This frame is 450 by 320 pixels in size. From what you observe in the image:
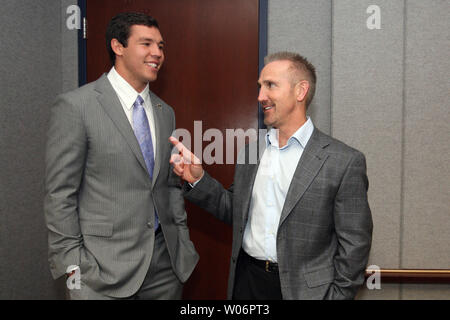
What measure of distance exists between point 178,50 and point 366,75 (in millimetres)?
1288

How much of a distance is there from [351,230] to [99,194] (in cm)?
110

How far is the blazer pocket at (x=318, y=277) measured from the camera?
1.39 m

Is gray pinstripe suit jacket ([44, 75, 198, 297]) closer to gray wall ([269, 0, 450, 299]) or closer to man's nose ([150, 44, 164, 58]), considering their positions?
man's nose ([150, 44, 164, 58])

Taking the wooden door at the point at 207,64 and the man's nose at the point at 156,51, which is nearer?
the man's nose at the point at 156,51

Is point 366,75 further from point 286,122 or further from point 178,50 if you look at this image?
point 178,50

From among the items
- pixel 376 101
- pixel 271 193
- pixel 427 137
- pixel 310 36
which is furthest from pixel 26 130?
pixel 427 137

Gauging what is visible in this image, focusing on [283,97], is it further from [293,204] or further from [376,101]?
[376,101]

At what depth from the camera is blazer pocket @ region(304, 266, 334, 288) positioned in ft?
4.55

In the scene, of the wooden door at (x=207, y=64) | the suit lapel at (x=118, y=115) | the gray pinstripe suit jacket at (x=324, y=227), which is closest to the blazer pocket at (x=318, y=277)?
the gray pinstripe suit jacket at (x=324, y=227)

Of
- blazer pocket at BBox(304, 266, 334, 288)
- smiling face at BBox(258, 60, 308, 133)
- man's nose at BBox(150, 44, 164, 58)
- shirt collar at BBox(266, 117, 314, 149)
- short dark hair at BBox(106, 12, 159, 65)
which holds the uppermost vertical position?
short dark hair at BBox(106, 12, 159, 65)

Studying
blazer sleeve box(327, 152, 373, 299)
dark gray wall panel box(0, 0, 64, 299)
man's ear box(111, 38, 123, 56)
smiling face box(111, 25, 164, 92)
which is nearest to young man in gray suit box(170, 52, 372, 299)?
blazer sleeve box(327, 152, 373, 299)

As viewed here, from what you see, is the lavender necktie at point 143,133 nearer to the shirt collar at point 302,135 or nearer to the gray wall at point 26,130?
the shirt collar at point 302,135

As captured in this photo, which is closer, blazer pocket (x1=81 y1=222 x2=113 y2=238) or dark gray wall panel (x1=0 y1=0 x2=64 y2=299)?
blazer pocket (x1=81 y1=222 x2=113 y2=238)

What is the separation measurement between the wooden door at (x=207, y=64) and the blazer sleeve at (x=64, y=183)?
1.06m
